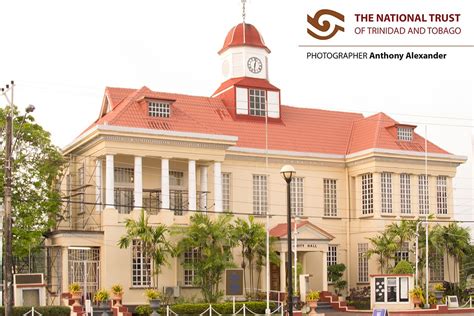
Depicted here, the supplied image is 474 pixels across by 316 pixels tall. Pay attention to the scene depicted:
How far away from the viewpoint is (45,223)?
43.0 m

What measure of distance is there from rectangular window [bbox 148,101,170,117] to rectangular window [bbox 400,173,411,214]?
15635mm

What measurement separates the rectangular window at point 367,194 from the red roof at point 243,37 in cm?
1180

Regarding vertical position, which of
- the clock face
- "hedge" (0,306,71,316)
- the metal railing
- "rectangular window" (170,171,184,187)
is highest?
the clock face

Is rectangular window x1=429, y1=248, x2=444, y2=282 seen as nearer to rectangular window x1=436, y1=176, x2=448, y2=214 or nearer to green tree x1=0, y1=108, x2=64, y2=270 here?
rectangular window x1=436, y1=176, x2=448, y2=214

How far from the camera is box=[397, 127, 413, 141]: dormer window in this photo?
5291 centimetres

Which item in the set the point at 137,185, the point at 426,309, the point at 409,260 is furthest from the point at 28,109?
the point at 409,260

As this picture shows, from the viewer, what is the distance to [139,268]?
143 ft

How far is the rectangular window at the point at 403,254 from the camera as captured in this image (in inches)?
1937

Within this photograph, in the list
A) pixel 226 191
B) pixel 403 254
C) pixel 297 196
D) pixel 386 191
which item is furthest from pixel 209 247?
pixel 403 254

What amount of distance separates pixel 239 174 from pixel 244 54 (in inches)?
393

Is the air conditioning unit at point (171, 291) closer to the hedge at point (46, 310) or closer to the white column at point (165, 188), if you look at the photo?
the white column at point (165, 188)

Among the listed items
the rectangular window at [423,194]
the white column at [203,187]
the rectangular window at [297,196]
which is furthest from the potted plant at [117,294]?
the rectangular window at [423,194]

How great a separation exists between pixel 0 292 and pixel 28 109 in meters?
12.3

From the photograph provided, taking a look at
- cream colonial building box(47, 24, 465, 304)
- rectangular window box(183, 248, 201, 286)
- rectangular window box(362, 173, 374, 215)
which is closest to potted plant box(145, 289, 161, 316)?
cream colonial building box(47, 24, 465, 304)
